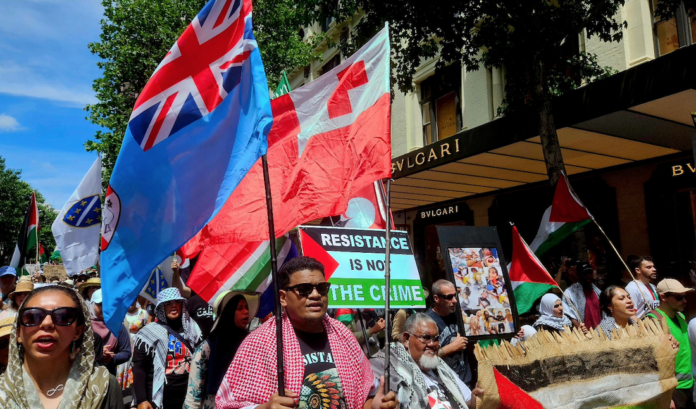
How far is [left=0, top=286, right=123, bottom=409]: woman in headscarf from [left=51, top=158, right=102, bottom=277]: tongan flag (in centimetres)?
579

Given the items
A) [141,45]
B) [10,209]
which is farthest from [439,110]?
[10,209]

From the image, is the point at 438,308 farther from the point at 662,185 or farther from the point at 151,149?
the point at 662,185

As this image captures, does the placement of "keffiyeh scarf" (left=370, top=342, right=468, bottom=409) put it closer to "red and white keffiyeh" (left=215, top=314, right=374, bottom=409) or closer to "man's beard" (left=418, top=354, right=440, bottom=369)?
"man's beard" (left=418, top=354, right=440, bottom=369)

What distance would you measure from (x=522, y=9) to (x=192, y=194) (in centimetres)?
783

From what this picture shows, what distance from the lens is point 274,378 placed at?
2656mm

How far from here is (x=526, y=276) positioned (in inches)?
241

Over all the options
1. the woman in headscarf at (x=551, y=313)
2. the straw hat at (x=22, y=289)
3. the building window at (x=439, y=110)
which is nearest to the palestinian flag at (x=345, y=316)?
the woman in headscarf at (x=551, y=313)

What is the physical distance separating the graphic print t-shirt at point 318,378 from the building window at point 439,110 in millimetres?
14424

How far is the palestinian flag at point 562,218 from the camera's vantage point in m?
6.98

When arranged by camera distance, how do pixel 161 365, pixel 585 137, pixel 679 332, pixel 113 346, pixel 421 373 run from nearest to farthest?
pixel 421 373, pixel 161 365, pixel 679 332, pixel 113 346, pixel 585 137

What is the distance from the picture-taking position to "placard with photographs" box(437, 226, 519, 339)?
5.00 meters

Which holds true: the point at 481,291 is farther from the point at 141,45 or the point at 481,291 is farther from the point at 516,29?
the point at 141,45

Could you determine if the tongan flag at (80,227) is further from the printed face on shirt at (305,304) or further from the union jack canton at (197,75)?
the printed face on shirt at (305,304)

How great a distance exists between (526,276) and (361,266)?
101 inches
